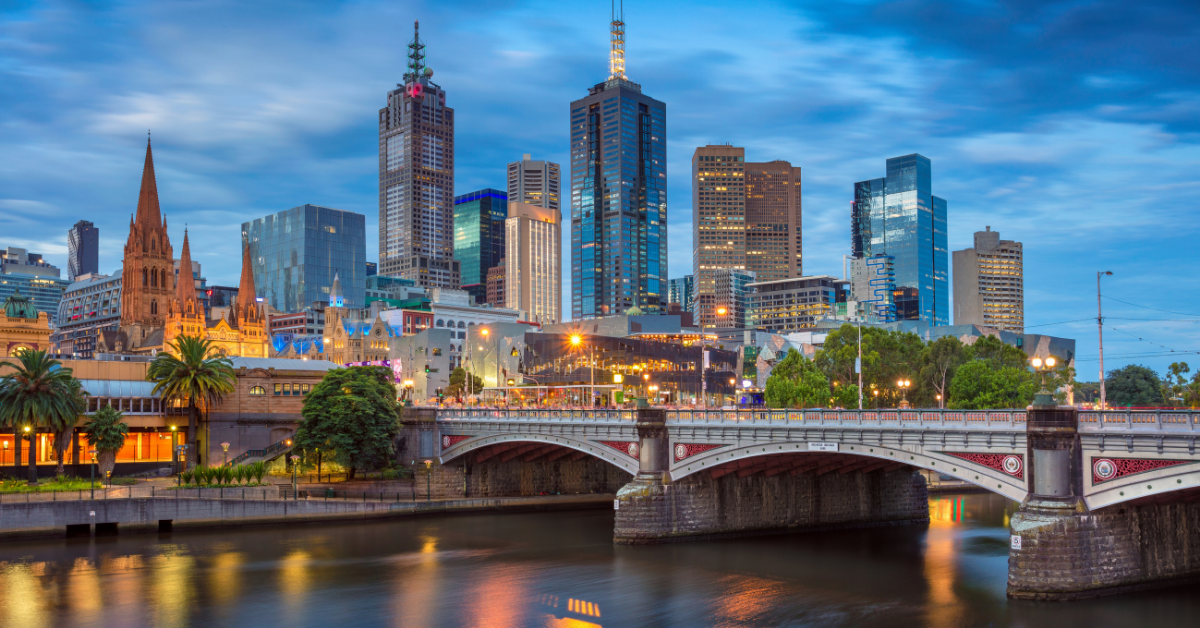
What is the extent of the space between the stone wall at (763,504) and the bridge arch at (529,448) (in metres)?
3.08

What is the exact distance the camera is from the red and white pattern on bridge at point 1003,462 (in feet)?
145

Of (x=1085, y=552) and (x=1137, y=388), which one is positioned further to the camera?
(x=1137, y=388)

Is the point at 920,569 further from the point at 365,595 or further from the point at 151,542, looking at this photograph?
the point at 151,542

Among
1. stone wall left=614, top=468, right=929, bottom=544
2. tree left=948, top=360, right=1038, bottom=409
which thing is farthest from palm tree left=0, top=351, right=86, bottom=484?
tree left=948, top=360, right=1038, bottom=409

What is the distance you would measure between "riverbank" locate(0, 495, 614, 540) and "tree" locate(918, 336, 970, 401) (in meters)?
57.3

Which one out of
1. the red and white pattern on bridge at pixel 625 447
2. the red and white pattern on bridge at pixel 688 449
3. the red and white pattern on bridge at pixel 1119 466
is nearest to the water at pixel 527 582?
the red and white pattern on bridge at pixel 1119 466

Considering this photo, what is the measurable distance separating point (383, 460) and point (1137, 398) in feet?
308

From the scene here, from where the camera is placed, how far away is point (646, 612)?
4438cm

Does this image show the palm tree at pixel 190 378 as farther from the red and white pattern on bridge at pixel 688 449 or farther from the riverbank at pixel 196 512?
the red and white pattern on bridge at pixel 688 449

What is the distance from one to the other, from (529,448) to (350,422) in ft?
52.7

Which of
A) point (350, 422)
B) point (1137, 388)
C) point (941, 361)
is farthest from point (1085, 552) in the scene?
point (1137, 388)

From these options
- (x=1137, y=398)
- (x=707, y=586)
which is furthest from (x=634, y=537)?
(x=1137, y=398)

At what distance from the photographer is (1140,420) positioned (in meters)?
40.5

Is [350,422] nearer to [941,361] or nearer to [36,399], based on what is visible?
[36,399]
